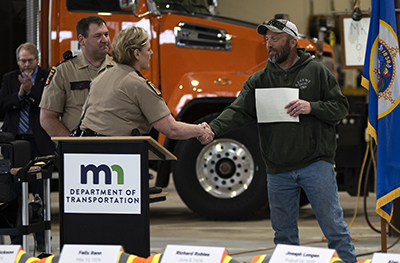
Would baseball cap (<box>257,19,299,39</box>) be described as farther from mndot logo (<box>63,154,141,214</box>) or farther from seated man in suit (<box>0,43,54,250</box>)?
seated man in suit (<box>0,43,54,250</box>)

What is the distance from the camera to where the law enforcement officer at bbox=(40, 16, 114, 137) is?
4441 millimetres

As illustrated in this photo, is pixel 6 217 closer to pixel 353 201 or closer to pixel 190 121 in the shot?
pixel 190 121

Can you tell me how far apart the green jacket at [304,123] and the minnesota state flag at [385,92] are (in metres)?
0.61

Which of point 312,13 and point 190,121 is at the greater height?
point 312,13

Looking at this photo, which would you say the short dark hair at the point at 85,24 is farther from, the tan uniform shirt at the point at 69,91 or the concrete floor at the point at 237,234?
the concrete floor at the point at 237,234

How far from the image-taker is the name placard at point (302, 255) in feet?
5.98

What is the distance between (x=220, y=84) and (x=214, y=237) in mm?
1701

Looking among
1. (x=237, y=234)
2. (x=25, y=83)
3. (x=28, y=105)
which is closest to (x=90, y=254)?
(x=25, y=83)

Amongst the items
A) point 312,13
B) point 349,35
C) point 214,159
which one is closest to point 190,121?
point 214,159

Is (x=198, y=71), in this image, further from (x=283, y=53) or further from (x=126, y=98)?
(x=126, y=98)

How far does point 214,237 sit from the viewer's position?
19.2 feet

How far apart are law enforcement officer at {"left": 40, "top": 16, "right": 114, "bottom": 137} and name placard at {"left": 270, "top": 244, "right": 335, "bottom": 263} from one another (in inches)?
111

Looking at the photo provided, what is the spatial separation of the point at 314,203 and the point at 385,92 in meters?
1.10

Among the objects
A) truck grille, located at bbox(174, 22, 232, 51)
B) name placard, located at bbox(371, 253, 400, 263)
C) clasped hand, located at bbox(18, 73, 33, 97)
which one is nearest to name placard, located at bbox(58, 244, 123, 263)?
name placard, located at bbox(371, 253, 400, 263)
